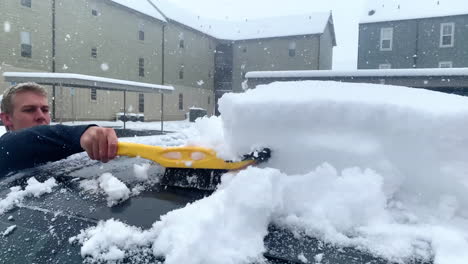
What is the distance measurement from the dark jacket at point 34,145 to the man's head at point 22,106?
2.90 ft

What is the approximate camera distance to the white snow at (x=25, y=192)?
1.34 m

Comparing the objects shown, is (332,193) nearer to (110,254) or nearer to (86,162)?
(110,254)

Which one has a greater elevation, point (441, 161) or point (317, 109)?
point (317, 109)

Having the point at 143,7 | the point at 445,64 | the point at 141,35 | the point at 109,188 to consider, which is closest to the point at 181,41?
the point at 141,35

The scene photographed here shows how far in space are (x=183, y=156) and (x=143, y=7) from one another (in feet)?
96.2

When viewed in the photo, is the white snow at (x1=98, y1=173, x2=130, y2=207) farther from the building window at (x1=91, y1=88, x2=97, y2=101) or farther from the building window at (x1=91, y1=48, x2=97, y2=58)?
the building window at (x1=91, y1=48, x2=97, y2=58)

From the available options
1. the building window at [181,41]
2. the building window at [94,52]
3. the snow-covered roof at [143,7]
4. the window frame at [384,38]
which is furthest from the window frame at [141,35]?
the window frame at [384,38]

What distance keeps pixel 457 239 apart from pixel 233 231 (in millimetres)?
573

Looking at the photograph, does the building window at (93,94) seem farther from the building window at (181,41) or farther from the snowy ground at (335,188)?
the snowy ground at (335,188)

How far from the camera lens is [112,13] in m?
24.8

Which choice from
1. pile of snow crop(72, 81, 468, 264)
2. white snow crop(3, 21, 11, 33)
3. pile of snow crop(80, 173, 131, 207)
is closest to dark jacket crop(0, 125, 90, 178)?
pile of snow crop(80, 173, 131, 207)

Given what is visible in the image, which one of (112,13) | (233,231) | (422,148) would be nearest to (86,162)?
(233,231)

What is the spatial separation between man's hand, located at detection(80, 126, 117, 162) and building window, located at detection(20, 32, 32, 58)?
21502mm

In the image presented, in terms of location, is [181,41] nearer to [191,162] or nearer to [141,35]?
[141,35]
